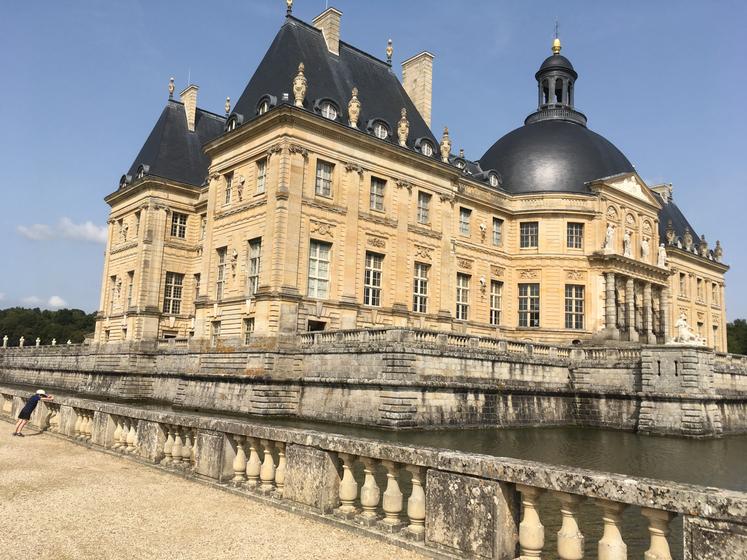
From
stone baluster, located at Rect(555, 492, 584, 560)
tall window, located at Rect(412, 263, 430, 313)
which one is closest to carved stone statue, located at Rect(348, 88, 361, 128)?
tall window, located at Rect(412, 263, 430, 313)

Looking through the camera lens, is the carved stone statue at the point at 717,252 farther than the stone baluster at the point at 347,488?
Yes

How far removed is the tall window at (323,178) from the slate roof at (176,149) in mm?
12285

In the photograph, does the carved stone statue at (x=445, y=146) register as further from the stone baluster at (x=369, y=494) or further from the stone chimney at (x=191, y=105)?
the stone baluster at (x=369, y=494)

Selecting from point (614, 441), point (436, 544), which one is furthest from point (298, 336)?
point (436, 544)

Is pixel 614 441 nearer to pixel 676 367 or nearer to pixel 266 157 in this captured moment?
pixel 676 367

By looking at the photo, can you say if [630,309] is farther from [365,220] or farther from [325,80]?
[325,80]

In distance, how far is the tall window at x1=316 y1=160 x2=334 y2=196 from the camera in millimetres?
28781

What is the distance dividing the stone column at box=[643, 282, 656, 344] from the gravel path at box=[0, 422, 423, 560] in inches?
1458

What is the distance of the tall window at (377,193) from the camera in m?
31.0

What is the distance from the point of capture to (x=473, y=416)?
23.5 m

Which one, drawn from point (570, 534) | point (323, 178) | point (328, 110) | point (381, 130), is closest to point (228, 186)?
point (323, 178)

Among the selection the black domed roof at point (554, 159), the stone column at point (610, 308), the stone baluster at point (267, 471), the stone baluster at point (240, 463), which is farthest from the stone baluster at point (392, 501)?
the black domed roof at point (554, 159)

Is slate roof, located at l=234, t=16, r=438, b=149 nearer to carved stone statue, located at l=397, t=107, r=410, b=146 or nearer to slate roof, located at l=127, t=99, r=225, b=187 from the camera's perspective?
carved stone statue, located at l=397, t=107, r=410, b=146

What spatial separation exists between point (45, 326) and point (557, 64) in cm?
7933
